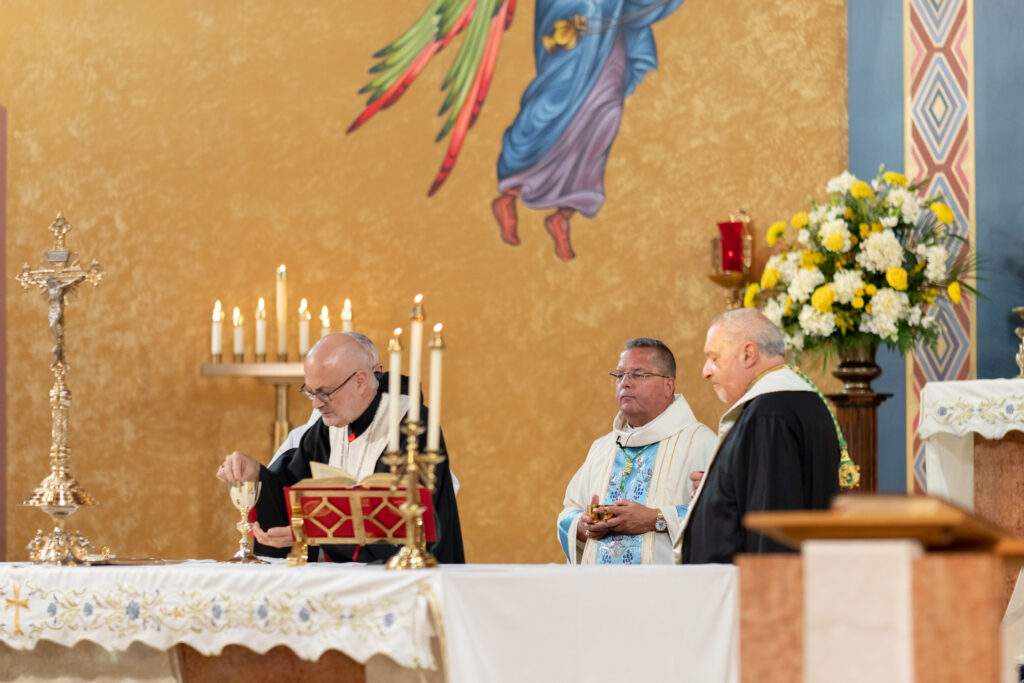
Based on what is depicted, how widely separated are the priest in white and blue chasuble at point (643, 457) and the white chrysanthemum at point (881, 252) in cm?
108

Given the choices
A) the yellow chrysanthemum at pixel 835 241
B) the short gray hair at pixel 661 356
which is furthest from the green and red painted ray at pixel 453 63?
the short gray hair at pixel 661 356

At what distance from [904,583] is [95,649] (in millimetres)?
2833

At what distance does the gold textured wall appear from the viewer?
7.28m

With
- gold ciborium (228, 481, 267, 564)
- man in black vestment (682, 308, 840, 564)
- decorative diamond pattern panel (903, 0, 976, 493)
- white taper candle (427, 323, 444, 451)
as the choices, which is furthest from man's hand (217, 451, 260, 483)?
decorative diamond pattern panel (903, 0, 976, 493)

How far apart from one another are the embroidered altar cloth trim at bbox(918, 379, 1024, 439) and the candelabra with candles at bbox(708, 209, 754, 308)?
1.63 metres

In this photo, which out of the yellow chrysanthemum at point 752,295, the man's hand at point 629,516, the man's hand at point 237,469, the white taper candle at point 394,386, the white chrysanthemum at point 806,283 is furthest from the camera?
the yellow chrysanthemum at point 752,295

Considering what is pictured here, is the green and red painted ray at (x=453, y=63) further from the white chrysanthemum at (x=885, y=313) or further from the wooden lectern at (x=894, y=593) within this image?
Result: the wooden lectern at (x=894, y=593)

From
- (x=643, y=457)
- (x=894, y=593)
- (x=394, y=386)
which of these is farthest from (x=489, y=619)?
(x=643, y=457)

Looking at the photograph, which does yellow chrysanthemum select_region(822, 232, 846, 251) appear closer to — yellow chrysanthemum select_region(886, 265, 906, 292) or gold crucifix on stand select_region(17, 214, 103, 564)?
yellow chrysanthemum select_region(886, 265, 906, 292)

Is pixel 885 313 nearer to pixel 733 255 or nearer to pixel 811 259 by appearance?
pixel 811 259

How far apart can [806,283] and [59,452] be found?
10.2ft

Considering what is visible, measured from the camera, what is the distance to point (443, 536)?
4.85 m

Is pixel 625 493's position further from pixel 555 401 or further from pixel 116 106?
pixel 116 106

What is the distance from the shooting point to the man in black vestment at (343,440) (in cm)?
488
